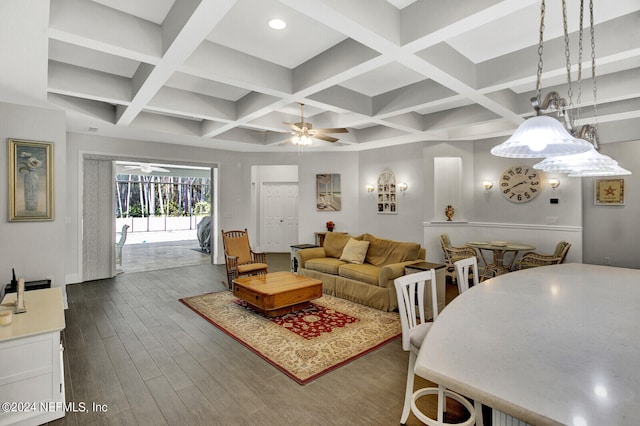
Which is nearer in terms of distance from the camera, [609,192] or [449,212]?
[609,192]

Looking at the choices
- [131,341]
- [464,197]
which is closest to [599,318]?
[131,341]

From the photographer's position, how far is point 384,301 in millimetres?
4332

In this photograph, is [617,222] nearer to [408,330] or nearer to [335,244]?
[335,244]

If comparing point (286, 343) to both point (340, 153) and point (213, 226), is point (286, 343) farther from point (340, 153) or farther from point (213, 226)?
point (340, 153)

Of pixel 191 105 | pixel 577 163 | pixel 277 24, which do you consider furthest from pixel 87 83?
pixel 577 163

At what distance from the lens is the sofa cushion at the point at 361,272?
179 inches

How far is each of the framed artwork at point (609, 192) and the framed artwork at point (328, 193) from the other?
5.00 metres

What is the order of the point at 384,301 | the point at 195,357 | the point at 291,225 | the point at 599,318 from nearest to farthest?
the point at 599,318
the point at 195,357
the point at 384,301
the point at 291,225

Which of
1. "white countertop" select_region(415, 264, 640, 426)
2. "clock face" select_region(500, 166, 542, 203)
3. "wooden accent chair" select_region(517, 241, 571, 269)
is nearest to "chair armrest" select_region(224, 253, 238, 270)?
"white countertop" select_region(415, 264, 640, 426)

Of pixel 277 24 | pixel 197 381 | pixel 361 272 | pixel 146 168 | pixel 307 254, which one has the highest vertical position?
pixel 277 24

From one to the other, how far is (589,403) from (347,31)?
2.42 m

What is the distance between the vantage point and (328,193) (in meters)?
8.10

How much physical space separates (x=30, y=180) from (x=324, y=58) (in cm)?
379

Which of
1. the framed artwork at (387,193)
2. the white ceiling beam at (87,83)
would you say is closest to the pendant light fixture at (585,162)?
the white ceiling beam at (87,83)
